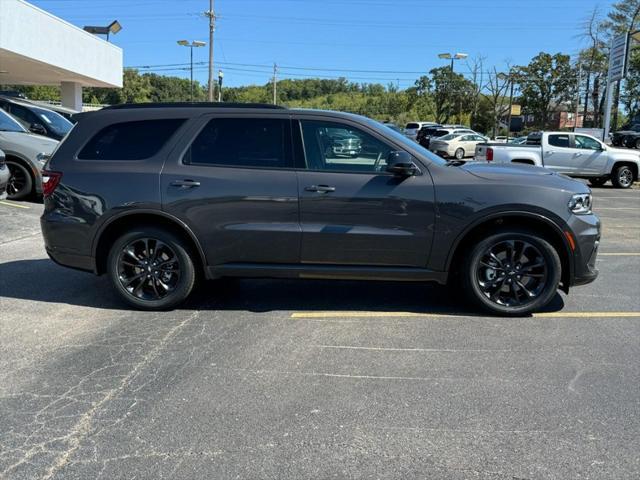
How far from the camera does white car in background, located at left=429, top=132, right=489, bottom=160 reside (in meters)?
30.5

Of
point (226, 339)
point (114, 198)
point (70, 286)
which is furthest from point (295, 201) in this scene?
point (70, 286)

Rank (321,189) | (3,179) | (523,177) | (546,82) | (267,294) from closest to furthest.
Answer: (321,189) < (523,177) < (267,294) < (3,179) < (546,82)

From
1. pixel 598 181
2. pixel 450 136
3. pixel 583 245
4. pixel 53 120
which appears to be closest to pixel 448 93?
pixel 450 136

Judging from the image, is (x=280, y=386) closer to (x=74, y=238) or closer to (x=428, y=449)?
(x=428, y=449)

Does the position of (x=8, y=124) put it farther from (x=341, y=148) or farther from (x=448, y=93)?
(x=448, y=93)

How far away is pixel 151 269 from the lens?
5.22 m

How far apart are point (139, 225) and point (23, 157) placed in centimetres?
697

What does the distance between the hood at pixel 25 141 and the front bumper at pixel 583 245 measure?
964 cm

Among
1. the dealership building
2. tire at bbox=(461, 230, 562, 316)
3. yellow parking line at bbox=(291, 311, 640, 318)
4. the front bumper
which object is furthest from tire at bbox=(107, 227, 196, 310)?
the dealership building

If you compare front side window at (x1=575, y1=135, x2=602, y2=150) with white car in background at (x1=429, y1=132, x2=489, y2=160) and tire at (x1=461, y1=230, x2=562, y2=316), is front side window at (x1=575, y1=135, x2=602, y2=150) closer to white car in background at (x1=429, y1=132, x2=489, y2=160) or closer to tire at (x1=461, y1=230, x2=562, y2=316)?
white car in background at (x1=429, y1=132, x2=489, y2=160)

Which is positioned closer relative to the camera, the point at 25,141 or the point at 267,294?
the point at 267,294

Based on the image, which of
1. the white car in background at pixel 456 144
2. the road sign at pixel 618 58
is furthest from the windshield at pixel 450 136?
the road sign at pixel 618 58

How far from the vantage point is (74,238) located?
520 cm

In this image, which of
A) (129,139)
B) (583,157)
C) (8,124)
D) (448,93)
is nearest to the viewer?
(129,139)
